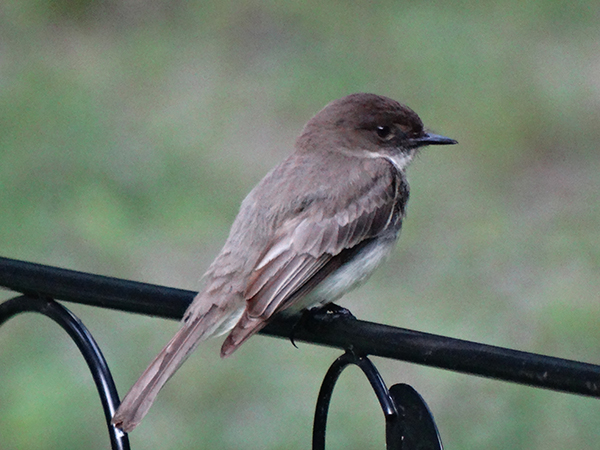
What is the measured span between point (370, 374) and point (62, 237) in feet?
16.1

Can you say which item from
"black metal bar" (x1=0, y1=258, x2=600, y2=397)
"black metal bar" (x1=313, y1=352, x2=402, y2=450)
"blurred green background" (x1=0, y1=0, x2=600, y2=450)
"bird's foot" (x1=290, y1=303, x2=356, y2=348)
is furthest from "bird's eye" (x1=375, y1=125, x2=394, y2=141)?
"black metal bar" (x1=313, y1=352, x2=402, y2=450)

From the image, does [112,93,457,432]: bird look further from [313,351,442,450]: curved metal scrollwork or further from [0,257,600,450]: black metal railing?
[313,351,442,450]: curved metal scrollwork

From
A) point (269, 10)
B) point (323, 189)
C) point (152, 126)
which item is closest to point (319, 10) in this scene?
point (269, 10)

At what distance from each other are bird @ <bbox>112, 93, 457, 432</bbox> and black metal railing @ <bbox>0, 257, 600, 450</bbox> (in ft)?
0.73

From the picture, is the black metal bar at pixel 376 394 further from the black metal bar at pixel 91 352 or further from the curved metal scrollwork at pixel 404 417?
the black metal bar at pixel 91 352

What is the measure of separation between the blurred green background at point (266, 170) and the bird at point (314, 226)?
1.64m

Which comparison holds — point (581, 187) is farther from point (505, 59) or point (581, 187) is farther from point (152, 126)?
point (152, 126)

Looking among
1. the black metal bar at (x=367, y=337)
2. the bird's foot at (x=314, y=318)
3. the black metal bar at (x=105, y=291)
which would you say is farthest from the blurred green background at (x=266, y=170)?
the black metal bar at (x=105, y=291)

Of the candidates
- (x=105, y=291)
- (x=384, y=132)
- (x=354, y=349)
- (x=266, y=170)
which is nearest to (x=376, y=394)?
(x=354, y=349)

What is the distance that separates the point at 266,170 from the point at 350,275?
4.19m

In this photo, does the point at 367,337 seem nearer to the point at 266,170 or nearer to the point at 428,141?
the point at 428,141

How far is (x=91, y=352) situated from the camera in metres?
2.95

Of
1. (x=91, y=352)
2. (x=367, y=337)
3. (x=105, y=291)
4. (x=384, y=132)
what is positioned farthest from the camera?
(x=384, y=132)

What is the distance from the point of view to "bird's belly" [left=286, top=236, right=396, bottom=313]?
3826 mm
